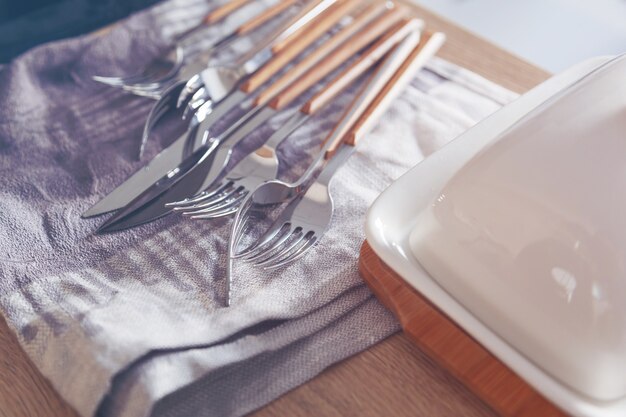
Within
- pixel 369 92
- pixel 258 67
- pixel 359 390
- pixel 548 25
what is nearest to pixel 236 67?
pixel 258 67

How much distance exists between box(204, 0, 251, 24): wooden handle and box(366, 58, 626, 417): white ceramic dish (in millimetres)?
339

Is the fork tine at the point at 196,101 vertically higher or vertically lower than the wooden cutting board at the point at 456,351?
higher

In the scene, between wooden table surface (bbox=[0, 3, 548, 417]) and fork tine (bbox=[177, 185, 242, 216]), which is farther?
fork tine (bbox=[177, 185, 242, 216])

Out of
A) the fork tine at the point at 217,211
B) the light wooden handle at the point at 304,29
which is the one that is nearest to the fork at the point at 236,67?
the light wooden handle at the point at 304,29

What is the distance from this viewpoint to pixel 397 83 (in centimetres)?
67

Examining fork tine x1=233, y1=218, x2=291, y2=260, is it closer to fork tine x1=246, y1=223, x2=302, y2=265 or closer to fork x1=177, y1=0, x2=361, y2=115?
fork tine x1=246, y1=223, x2=302, y2=265

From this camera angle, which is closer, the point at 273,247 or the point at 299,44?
the point at 273,247

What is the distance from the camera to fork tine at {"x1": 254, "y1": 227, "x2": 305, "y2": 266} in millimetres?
515

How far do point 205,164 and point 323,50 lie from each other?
0.20 m

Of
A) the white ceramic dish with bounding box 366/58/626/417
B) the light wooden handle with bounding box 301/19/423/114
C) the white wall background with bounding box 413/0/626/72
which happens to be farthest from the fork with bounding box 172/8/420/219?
the white wall background with bounding box 413/0/626/72

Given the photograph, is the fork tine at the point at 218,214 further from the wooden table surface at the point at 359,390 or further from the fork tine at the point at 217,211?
the wooden table surface at the point at 359,390

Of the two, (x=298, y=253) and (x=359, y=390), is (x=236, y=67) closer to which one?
(x=298, y=253)

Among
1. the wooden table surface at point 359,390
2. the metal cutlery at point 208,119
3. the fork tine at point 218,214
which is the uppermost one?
the metal cutlery at point 208,119

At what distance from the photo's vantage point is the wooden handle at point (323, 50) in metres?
0.66
